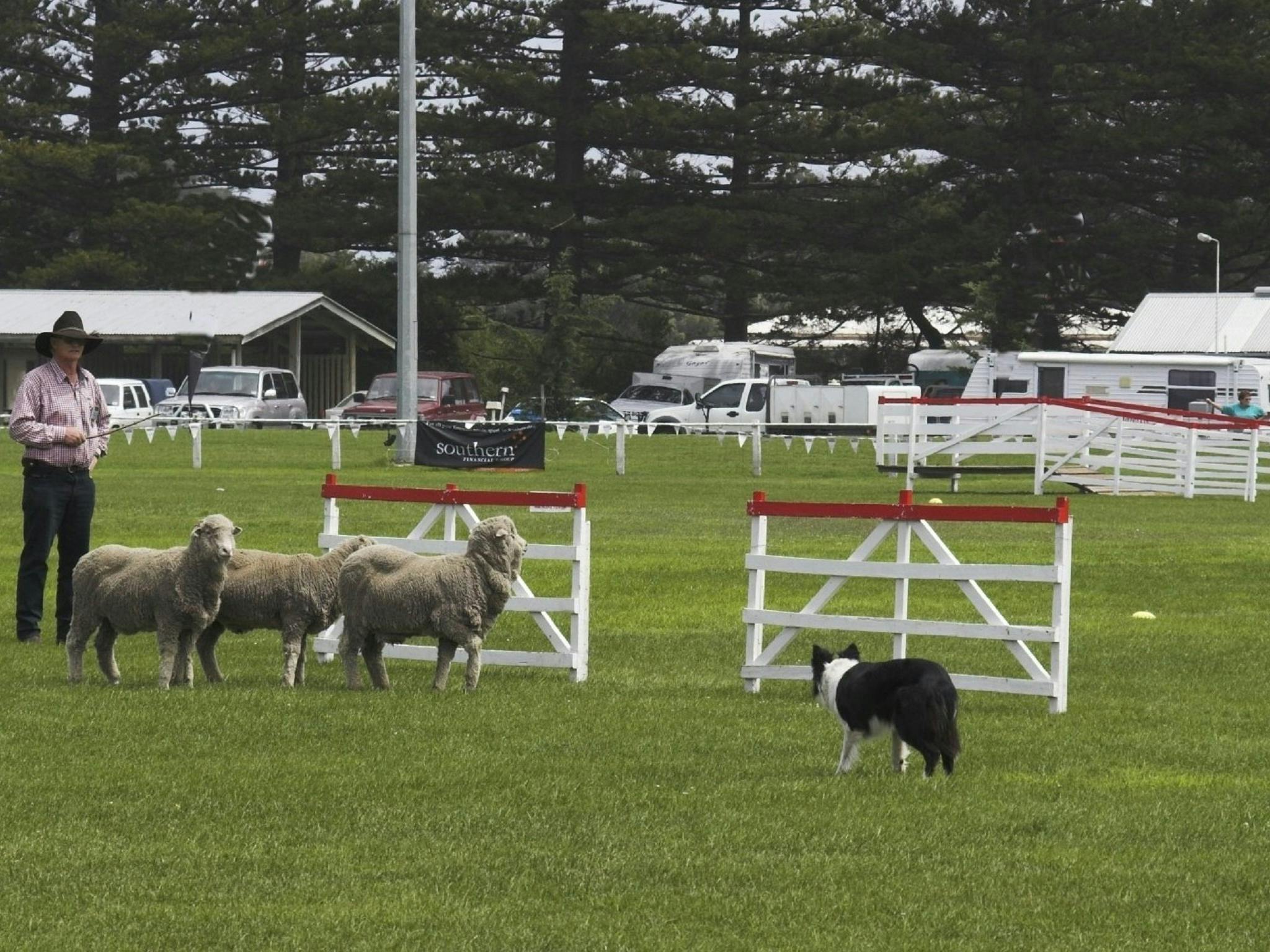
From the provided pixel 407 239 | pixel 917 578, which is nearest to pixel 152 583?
pixel 917 578

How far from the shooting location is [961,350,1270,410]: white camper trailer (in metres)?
48.9

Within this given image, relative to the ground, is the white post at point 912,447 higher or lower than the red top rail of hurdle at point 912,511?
lower

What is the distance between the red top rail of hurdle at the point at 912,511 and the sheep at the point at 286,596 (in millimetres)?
2331

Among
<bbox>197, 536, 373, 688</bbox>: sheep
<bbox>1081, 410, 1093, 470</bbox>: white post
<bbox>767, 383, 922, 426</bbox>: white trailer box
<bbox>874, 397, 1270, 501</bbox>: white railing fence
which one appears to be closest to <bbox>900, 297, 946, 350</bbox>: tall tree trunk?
<bbox>767, 383, 922, 426</bbox>: white trailer box

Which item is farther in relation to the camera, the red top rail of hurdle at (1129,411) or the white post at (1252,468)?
the red top rail of hurdle at (1129,411)

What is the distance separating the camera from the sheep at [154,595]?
445 inches

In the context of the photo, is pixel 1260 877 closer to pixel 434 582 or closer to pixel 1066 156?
pixel 434 582

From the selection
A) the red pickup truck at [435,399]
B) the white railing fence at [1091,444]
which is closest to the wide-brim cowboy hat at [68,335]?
the white railing fence at [1091,444]

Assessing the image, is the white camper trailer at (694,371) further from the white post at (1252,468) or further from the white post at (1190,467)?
the white post at (1252,468)

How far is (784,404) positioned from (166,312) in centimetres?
1920

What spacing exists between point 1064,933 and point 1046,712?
4914 mm

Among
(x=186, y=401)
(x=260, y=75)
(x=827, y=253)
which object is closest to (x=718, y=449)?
(x=186, y=401)

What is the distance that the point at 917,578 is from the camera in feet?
38.8

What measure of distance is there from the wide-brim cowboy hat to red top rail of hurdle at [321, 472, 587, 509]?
1723 mm
